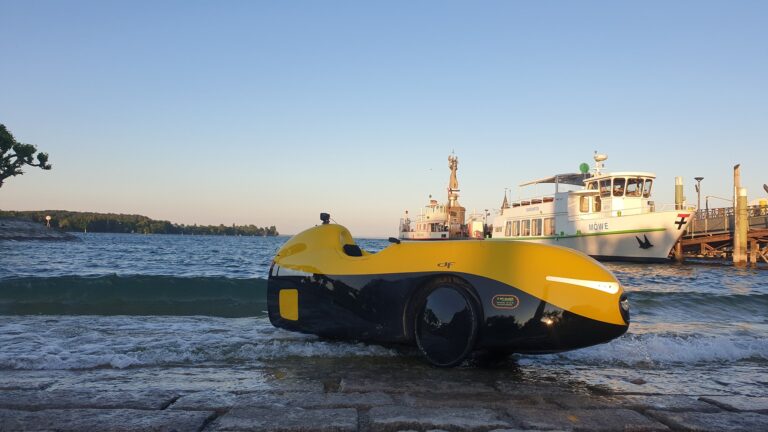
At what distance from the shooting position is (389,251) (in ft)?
15.7

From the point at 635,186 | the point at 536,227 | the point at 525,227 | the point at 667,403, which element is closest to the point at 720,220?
the point at 635,186

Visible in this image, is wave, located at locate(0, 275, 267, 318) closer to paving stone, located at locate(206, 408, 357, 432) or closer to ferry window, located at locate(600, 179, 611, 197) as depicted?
paving stone, located at locate(206, 408, 357, 432)

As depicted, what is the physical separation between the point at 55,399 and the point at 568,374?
362 centimetres

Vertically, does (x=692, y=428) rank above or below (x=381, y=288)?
below

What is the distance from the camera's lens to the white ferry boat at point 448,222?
55.7 m

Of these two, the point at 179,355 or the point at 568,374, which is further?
the point at 179,355

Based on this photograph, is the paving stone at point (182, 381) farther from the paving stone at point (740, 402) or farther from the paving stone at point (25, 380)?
the paving stone at point (740, 402)

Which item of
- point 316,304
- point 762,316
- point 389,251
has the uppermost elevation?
point 389,251

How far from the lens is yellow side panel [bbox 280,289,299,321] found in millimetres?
5289

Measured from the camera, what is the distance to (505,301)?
4141 millimetres

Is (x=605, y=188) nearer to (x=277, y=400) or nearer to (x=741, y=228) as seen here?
(x=741, y=228)

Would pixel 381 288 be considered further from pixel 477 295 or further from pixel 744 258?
pixel 744 258

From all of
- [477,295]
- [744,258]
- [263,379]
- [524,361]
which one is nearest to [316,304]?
[263,379]

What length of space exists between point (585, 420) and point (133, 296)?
886 centimetres
